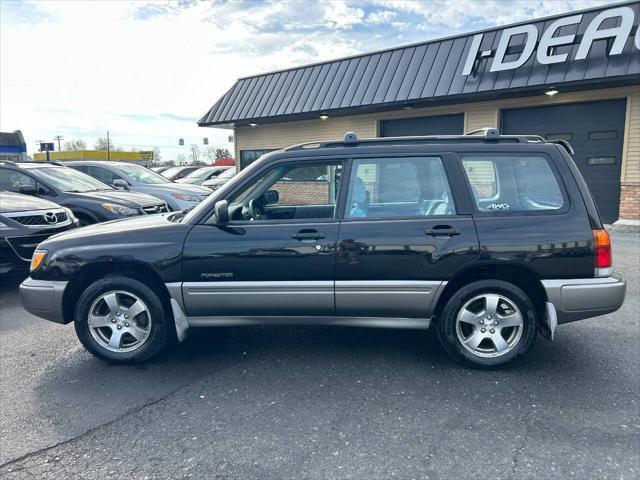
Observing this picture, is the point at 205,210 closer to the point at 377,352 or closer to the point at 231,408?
the point at 231,408

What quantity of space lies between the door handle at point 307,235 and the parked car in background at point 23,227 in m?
4.23

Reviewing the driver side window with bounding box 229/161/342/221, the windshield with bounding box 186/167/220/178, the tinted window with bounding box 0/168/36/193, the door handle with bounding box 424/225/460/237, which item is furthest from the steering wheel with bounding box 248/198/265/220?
the windshield with bounding box 186/167/220/178

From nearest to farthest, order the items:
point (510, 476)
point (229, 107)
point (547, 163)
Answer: point (510, 476) → point (547, 163) → point (229, 107)

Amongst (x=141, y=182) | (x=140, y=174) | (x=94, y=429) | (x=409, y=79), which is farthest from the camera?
(x=409, y=79)

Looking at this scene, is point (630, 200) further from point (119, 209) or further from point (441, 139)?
point (119, 209)

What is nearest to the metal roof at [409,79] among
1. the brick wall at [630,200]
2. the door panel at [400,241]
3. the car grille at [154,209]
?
the brick wall at [630,200]

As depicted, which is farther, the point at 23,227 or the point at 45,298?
the point at 23,227

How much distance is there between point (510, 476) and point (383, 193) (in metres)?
2.09

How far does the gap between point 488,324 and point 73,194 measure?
6920mm

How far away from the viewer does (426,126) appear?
1429 centimetres

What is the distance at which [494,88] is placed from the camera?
11.7 m

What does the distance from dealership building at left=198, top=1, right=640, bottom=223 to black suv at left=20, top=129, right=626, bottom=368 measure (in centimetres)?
870

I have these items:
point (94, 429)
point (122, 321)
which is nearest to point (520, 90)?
point (122, 321)

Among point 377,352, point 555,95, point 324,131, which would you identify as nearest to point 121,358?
point 377,352
